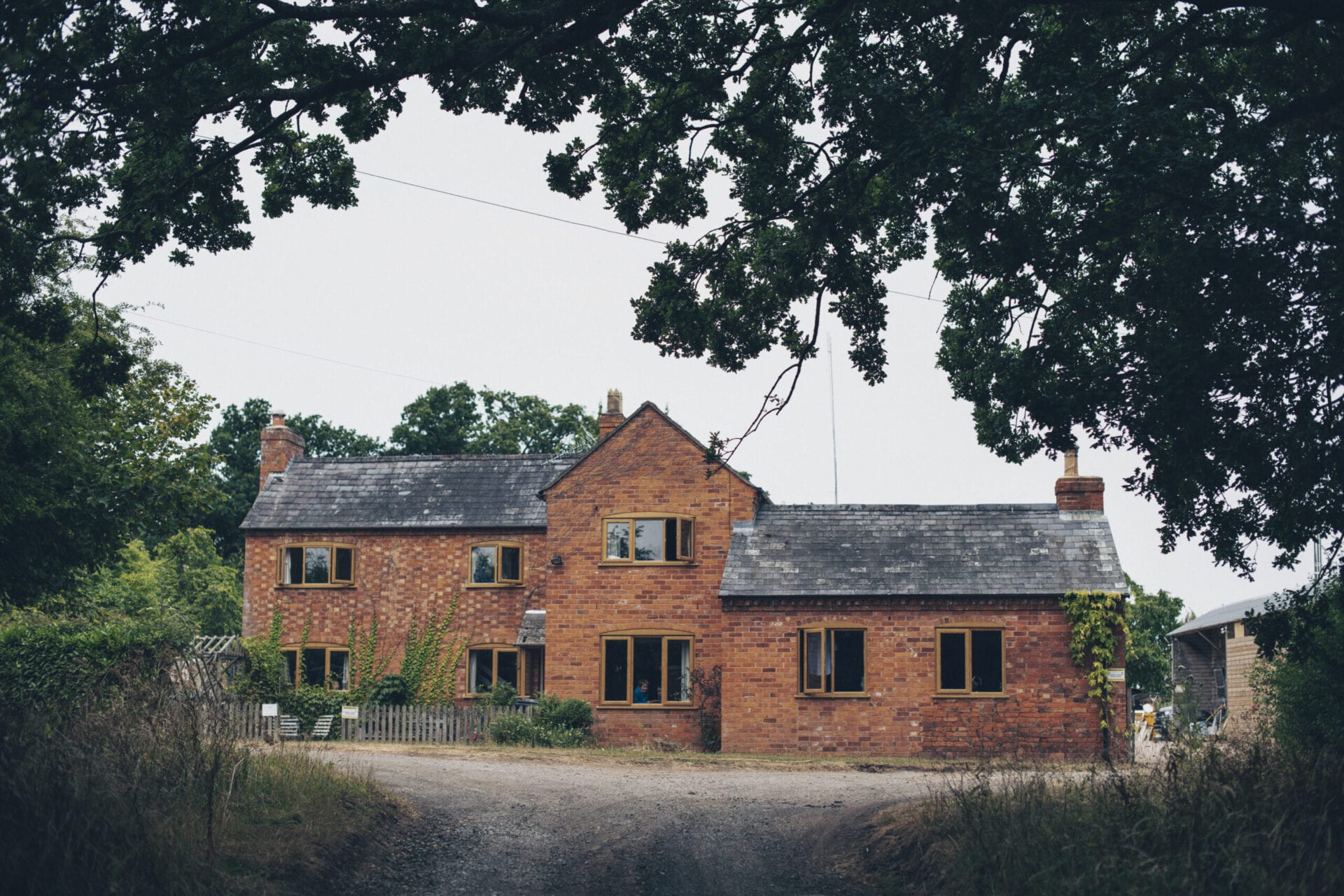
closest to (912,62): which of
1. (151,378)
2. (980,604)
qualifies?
(980,604)

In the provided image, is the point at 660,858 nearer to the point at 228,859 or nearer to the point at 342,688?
the point at 228,859

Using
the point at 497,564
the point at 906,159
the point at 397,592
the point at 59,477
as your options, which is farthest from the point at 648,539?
the point at 906,159

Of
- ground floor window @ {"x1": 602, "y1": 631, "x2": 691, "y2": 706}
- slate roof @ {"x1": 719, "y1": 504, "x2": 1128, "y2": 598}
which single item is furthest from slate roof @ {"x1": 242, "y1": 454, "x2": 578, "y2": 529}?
slate roof @ {"x1": 719, "y1": 504, "x2": 1128, "y2": 598}

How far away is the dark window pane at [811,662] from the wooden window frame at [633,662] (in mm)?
3063

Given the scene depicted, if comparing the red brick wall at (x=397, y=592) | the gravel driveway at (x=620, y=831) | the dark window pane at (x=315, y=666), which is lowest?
the gravel driveway at (x=620, y=831)

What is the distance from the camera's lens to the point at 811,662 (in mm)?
26812

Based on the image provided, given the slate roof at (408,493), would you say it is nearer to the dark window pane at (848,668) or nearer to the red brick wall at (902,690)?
the red brick wall at (902,690)

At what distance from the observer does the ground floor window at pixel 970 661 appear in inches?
1035

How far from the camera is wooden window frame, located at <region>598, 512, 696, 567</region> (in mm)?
29156

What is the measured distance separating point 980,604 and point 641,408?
9.21 meters

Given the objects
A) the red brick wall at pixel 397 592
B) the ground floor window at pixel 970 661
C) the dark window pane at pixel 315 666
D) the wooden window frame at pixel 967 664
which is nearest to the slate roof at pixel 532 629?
the red brick wall at pixel 397 592

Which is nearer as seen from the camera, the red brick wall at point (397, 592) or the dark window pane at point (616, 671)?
the dark window pane at point (616, 671)

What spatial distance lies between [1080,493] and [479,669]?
16.2 metres

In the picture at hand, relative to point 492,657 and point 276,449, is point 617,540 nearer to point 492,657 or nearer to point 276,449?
point 492,657
